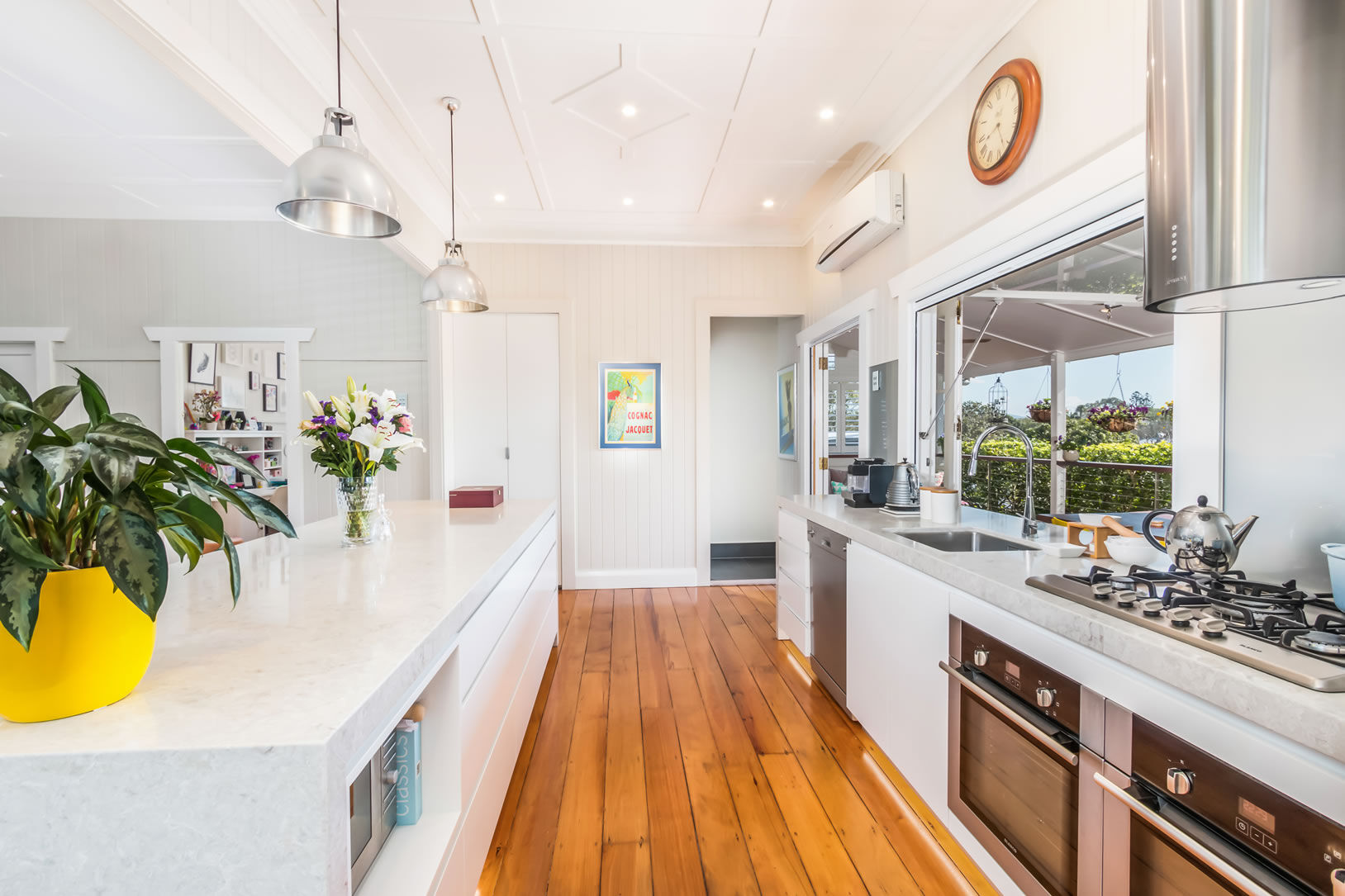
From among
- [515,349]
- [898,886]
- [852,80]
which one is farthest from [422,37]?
[898,886]

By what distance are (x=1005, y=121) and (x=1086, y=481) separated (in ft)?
4.56

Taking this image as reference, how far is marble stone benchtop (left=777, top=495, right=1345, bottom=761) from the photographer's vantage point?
0.79 metres

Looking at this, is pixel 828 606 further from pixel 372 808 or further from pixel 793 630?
pixel 372 808

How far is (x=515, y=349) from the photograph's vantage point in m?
4.57

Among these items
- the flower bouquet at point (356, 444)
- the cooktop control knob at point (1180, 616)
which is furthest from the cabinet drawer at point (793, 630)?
the flower bouquet at point (356, 444)

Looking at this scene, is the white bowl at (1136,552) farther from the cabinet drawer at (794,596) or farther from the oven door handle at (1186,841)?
the cabinet drawer at (794,596)

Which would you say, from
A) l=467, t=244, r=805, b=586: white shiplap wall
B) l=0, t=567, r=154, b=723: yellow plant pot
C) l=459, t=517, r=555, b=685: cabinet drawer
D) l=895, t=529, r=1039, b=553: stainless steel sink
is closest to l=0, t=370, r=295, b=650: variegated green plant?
l=0, t=567, r=154, b=723: yellow plant pot

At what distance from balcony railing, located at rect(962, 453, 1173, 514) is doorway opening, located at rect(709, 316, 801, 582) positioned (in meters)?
3.06

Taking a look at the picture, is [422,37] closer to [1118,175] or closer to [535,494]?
[1118,175]

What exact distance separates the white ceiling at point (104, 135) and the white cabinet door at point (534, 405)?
75.2 inches

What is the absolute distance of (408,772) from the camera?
3.85 feet

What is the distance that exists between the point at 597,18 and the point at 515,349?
2.64 meters

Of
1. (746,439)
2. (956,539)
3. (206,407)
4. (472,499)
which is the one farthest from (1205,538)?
(206,407)

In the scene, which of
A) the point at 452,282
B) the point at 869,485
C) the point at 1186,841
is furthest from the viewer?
the point at 869,485
